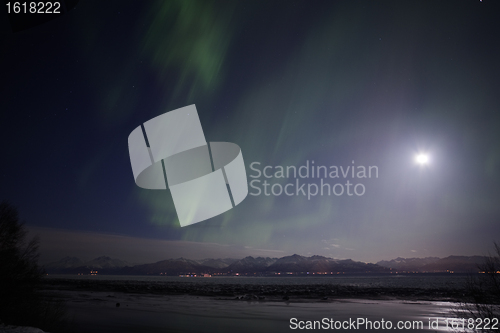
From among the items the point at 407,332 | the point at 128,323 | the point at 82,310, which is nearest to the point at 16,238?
the point at 128,323

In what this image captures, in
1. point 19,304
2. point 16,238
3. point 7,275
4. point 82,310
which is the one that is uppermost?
point 16,238

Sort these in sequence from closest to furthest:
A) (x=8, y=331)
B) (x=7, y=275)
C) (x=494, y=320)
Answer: (x=8, y=331)
(x=494, y=320)
(x=7, y=275)

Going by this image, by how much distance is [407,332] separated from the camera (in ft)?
58.5

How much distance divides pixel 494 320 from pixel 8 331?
665 inches

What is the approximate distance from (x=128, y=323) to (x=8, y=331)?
392 inches

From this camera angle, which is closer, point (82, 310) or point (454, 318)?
point (454, 318)

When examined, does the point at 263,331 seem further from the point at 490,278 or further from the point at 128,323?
the point at 490,278

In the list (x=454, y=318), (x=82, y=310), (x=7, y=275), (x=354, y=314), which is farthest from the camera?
(x=82, y=310)

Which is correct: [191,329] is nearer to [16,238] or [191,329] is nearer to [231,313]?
[231,313]

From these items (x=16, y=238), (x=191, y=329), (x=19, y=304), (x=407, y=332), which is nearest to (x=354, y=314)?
(x=407, y=332)

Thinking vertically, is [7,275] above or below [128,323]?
above

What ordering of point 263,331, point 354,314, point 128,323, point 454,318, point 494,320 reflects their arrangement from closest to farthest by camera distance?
point 494,320 < point 263,331 < point 128,323 < point 454,318 < point 354,314

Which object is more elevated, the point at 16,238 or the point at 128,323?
the point at 16,238

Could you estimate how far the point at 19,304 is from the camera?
16.2m
